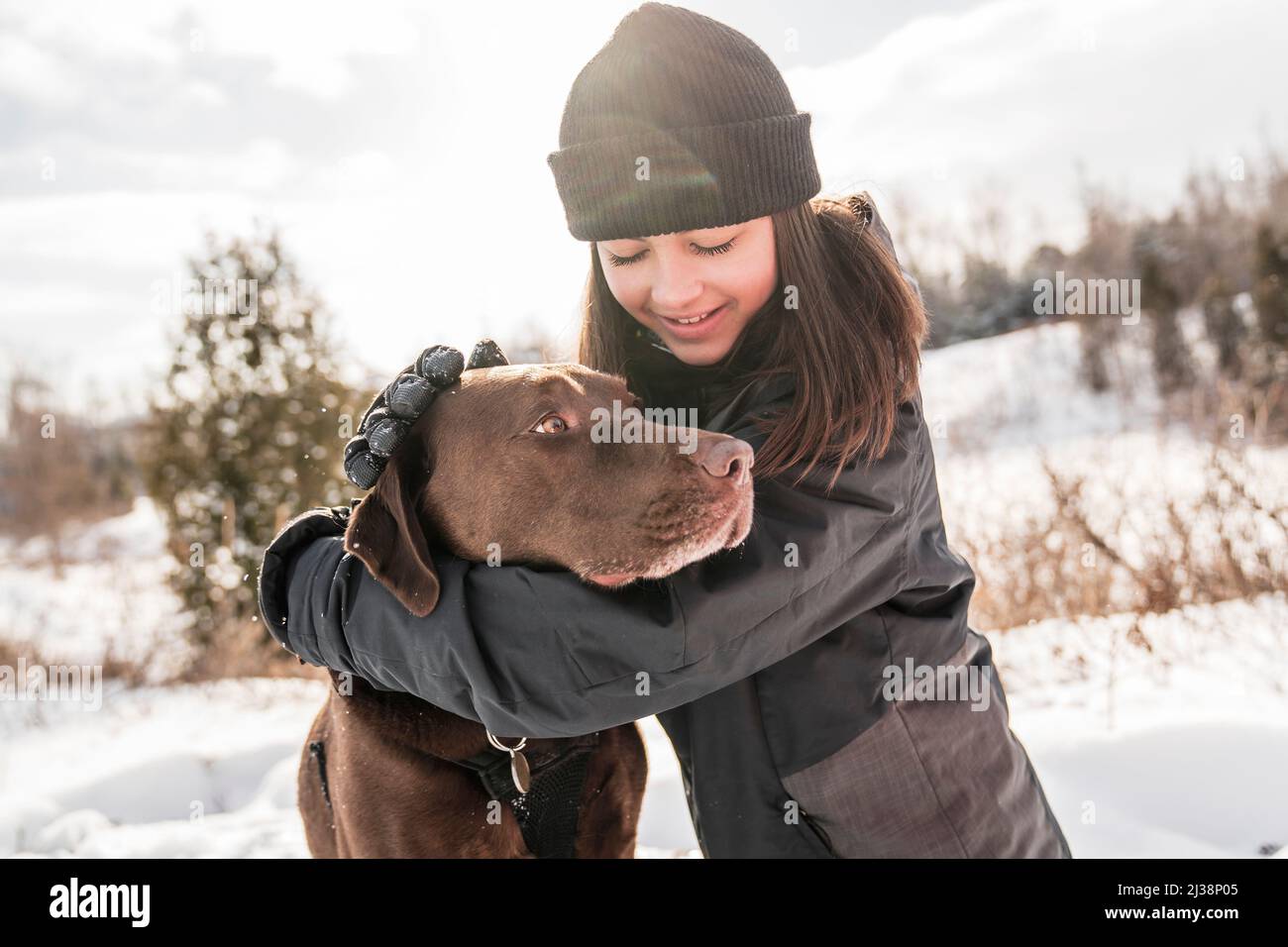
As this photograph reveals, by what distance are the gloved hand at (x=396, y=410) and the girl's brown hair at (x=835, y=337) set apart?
0.88m

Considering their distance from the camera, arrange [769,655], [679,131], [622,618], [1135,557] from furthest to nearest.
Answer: [1135,557]
[679,131]
[769,655]
[622,618]

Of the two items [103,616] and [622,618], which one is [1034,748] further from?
[103,616]

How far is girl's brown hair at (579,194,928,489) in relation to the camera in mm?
2320

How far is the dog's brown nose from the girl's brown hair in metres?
0.20

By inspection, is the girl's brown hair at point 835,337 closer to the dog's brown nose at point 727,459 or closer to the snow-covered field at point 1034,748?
the dog's brown nose at point 727,459

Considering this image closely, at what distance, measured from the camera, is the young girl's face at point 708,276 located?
2734mm

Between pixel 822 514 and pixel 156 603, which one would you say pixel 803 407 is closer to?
pixel 822 514

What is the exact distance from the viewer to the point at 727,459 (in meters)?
2.08

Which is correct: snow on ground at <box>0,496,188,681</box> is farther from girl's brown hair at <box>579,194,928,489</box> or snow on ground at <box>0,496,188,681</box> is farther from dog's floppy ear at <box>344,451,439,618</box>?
girl's brown hair at <box>579,194,928,489</box>

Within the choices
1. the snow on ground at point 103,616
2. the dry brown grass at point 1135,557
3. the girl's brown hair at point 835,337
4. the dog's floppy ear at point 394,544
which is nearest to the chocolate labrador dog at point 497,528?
the dog's floppy ear at point 394,544

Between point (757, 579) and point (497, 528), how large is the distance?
2.38ft

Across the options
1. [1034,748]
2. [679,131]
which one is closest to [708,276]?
[679,131]

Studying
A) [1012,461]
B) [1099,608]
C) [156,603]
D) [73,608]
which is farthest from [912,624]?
[1012,461]
